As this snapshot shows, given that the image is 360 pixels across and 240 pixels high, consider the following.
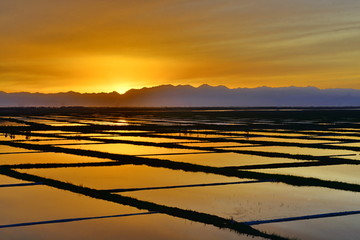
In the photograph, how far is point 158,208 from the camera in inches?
451

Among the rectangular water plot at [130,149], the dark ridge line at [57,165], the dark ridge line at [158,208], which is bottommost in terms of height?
the dark ridge line at [158,208]

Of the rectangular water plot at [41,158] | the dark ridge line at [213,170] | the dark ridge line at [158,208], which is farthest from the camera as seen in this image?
the rectangular water plot at [41,158]

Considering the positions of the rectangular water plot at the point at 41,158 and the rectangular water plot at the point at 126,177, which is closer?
the rectangular water plot at the point at 126,177

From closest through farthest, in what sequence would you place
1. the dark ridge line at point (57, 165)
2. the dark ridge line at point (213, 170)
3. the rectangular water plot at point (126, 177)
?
the dark ridge line at point (213, 170) → the rectangular water plot at point (126, 177) → the dark ridge line at point (57, 165)

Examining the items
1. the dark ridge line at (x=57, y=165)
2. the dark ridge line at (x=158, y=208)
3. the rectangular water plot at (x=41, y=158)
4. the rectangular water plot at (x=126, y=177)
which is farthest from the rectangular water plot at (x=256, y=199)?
the rectangular water plot at (x=41, y=158)

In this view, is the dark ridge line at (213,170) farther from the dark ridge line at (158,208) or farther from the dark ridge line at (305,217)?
the dark ridge line at (158,208)

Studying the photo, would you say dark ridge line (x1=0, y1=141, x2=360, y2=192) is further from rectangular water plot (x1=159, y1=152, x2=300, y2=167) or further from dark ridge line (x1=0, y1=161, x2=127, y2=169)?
rectangular water plot (x1=159, y1=152, x2=300, y2=167)

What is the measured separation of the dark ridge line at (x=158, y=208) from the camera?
9649mm

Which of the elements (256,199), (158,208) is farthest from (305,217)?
(158,208)

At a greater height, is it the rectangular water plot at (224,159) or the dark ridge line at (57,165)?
the rectangular water plot at (224,159)

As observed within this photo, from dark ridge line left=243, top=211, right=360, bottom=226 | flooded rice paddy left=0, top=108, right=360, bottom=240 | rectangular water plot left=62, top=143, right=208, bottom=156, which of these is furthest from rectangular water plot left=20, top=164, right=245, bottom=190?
rectangular water plot left=62, top=143, right=208, bottom=156

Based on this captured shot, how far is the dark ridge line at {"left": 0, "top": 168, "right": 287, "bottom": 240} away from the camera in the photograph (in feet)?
31.7

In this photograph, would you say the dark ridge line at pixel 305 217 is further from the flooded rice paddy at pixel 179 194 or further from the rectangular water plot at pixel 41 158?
the rectangular water plot at pixel 41 158

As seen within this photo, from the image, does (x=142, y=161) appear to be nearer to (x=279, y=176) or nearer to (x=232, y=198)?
(x=279, y=176)
